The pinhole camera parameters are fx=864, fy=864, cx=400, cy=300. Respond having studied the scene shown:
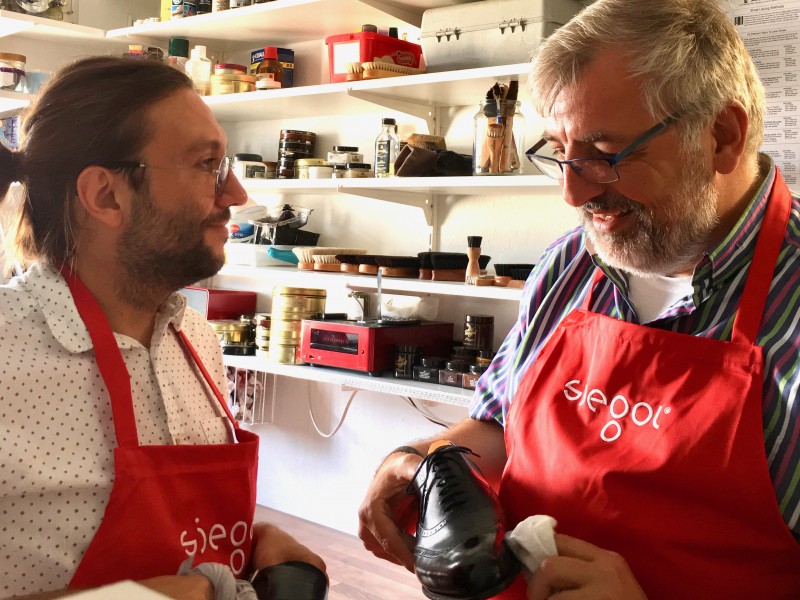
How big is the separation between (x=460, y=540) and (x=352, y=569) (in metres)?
1.88

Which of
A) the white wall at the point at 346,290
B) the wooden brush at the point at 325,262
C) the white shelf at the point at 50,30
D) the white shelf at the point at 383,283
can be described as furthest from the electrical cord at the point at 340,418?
the white shelf at the point at 50,30

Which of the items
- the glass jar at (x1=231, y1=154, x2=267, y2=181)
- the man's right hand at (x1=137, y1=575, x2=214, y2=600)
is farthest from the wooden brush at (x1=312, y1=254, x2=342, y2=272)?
the man's right hand at (x1=137, y1=575, x2=214, y2=600)

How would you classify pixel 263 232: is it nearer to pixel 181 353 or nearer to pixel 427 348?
pixel 427 348

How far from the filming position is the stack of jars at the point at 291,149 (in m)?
3.12

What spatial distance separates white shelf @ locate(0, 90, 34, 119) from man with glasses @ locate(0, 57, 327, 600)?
2129 millimetres

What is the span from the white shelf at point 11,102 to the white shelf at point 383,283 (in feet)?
3.38

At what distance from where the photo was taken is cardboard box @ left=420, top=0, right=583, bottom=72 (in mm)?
2248

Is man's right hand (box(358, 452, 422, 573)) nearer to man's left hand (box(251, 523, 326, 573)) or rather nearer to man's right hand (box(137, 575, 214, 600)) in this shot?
man's left hand (box(251, 523, 326, 573))

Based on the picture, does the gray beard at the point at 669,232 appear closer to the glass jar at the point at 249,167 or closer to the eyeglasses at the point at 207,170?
the eyeglasses at the point at 207,170

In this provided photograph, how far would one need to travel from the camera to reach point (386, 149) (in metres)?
2.74

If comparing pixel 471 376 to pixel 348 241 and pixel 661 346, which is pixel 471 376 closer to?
pixel 348 241

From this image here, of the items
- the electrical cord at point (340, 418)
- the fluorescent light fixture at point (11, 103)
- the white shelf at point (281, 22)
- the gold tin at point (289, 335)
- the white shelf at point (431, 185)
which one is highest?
the white shelf at point (281, 22)

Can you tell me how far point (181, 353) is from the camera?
1399 mm

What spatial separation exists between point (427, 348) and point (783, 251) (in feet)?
5.33
